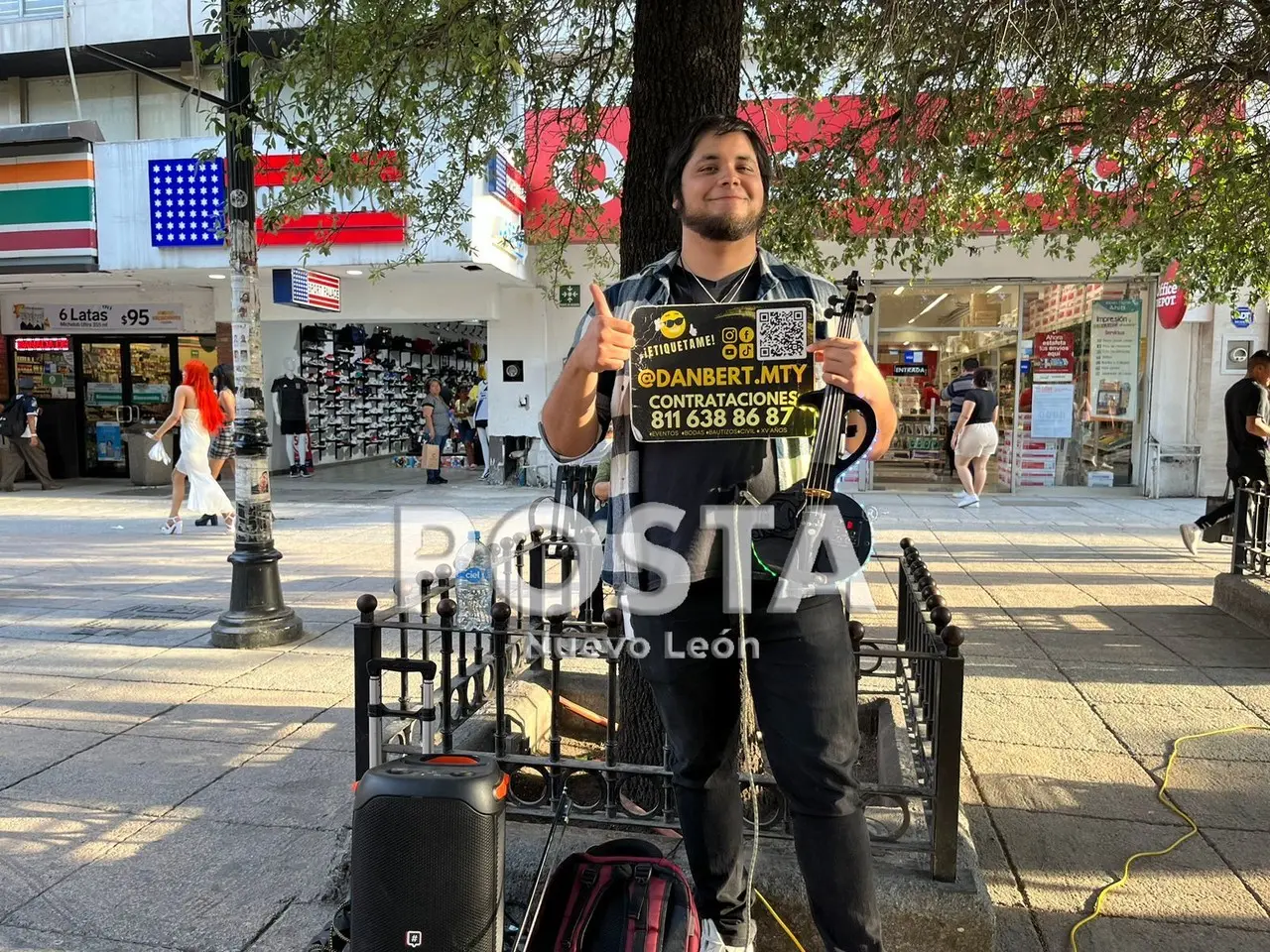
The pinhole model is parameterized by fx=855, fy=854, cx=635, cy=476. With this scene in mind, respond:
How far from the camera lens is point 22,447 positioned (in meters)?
14.8

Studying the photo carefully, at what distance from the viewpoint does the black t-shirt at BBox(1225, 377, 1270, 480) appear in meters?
7.88

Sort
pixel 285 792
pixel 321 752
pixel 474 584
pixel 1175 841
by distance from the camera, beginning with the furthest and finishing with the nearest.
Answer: pixel 474 584, pixel 321 752, pixel 285 792, pixel 1175 841

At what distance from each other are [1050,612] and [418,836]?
588cm

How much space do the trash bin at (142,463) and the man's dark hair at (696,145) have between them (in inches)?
610

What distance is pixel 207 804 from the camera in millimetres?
3510

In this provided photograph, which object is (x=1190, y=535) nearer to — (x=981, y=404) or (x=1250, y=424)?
(x=1250, y=424)

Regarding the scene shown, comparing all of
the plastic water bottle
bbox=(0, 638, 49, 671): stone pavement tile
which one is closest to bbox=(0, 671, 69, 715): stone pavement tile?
bbox=(0, 638, 49, 671): stone pavement tile

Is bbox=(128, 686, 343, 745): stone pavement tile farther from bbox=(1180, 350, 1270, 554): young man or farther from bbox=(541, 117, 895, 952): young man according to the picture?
bbox=(1180, 350, 1270, 554): young man

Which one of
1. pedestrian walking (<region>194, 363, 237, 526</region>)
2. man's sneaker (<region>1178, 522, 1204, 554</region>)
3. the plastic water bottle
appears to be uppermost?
pedestrian walking (<region>194, 363, 237, 526</region>)

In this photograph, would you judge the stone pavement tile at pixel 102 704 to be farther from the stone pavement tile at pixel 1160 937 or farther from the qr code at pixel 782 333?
the stone pavement tile at pixel 1160 937

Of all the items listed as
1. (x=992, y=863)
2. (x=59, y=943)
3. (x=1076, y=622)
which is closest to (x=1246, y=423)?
(x=1076, y=622)

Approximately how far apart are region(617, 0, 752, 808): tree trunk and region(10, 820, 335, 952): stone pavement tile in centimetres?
125

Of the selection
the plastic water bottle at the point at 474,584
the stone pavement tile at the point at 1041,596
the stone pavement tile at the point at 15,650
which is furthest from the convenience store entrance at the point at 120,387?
the stone pavement tile at the point at 1041,596

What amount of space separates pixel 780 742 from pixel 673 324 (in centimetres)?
106
